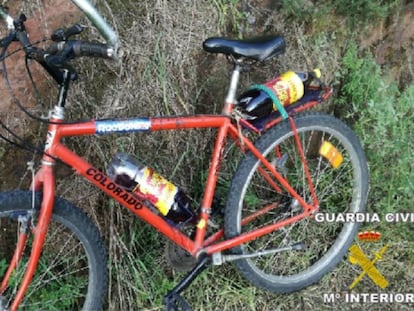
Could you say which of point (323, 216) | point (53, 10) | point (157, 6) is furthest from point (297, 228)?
point (53, 10)

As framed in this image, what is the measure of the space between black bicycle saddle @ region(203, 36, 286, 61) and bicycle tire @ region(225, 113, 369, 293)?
→ 0.39 metres

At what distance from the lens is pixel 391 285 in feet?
10.6

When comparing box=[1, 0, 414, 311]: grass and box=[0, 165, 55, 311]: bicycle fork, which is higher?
box=[1, 0, 414, 311]: grass

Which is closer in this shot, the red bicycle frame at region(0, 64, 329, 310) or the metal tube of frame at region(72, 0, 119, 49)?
the metal tube of frame at region(72, 0, 119, 49)

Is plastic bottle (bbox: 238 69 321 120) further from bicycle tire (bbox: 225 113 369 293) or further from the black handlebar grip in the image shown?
the black handlebar grip

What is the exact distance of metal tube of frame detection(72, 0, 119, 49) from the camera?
1854mm

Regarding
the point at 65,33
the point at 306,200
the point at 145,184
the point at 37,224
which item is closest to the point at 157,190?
the point at 145,184

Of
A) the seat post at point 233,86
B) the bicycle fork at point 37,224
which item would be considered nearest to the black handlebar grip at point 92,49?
the bicycle fork at point 37,224

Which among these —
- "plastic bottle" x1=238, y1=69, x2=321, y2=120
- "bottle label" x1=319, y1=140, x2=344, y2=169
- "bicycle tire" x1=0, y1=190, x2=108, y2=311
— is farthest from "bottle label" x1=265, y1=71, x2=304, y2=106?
"bicycle tire" x1=0, y1=190, x2=108, y2=311

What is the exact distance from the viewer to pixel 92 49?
204 cm

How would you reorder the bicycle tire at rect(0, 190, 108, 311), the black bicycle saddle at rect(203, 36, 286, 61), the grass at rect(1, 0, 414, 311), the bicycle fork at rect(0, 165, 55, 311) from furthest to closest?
the grass at rect(1, 0, 414, 311) → the black bicycle saddle at rect(203, 36, 286, 61) → the bicycle tire at rect(0, 190, 108, 311) → the bicycle fork at rect(0, 165, 55, 311)

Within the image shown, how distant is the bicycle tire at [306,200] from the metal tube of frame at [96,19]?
102cm

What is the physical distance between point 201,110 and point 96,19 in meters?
1.25

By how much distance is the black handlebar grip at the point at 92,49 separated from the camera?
201cm
